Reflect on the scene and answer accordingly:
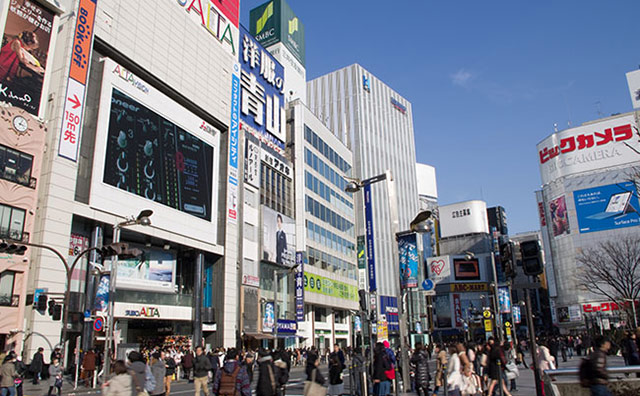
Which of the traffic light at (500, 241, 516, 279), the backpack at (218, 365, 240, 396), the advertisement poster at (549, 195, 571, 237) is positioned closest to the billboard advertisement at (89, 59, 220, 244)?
the backpack at (218, 365, 240, 396)

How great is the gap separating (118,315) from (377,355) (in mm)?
25068

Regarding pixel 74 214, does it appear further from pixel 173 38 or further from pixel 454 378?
pixel 454 378

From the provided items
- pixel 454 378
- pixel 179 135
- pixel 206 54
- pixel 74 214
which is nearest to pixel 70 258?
pixel 74 214

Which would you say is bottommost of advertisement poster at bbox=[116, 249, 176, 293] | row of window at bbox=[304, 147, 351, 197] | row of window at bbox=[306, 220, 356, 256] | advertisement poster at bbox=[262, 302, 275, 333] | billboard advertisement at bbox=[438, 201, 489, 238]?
advertisement poster at bbox=[262, 302, 275, 333]

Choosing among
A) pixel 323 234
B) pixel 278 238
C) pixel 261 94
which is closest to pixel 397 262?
pixel 278 238

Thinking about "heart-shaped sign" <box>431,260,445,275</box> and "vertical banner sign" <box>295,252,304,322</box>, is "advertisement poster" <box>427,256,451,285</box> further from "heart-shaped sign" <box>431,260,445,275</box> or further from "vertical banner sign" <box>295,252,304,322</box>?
"vertical banner sign" <box>295,252,304,322</box>

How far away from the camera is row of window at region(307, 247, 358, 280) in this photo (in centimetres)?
5775

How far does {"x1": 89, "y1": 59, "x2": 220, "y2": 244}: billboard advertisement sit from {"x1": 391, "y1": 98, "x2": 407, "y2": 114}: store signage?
62353 millimetres

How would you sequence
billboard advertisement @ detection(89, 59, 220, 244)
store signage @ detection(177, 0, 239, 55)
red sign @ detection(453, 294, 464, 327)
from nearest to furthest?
billboard advertisement @ detection(89, 59, 220, 244), store signage @ detection(177, 0, 239, 55), red sign @ detection(453, 294, 464, 327)

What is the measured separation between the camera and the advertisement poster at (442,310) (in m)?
109

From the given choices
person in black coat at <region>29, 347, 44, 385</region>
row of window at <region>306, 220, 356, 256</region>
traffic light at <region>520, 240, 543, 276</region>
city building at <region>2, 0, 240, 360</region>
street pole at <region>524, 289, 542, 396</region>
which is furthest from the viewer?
row of window at <region>306, 220, 356, 256</region>

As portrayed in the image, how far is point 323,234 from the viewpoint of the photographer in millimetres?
61594

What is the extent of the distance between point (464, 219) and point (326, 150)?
70.0 metres

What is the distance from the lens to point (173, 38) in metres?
40.9
